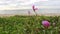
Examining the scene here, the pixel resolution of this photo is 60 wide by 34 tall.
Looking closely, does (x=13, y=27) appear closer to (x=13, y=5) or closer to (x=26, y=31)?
(x=26, y=31)

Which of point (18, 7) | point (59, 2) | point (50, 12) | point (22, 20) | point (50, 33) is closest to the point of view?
point (50, 33)

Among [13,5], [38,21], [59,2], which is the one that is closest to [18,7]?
[13,5]

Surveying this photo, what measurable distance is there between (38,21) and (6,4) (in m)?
2.77

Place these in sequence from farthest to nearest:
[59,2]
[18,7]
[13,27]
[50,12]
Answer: [59,2] → [18,7] → [50,12] → [13,27]

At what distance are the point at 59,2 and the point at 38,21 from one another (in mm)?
2862

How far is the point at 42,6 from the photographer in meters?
7.24

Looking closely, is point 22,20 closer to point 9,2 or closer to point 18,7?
point 18,7

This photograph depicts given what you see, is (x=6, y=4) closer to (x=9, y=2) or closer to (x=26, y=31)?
(x=9, y=2)

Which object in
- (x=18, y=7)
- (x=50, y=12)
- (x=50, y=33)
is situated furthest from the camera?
(x=18, y=7)

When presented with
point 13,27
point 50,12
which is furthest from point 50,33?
Answer: point 50,12

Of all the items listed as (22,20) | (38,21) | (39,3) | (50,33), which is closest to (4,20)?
(22,20)

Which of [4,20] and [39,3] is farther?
[39,3]

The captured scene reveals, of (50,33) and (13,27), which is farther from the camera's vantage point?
(13,27)

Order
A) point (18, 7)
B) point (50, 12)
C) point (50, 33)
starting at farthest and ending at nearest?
point (18, 7) → point (50, 12) → point (50, 33)
